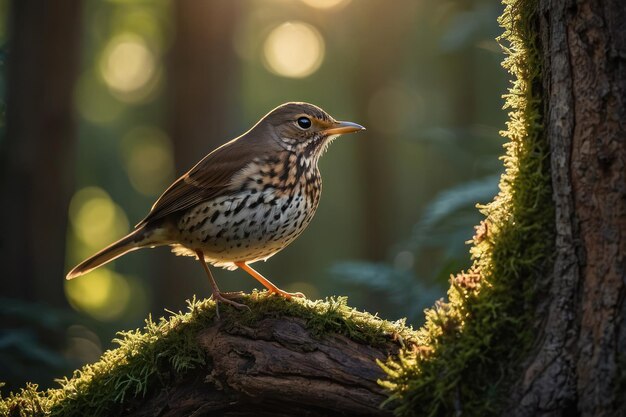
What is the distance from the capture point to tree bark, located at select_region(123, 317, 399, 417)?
3451 mm

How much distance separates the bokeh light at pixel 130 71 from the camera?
2558 cm

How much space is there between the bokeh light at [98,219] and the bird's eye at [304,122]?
73.4ft

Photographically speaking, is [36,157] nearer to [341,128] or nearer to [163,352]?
[341,128]

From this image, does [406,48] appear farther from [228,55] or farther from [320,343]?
[320,343]

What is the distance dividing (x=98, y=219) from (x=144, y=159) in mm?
3107

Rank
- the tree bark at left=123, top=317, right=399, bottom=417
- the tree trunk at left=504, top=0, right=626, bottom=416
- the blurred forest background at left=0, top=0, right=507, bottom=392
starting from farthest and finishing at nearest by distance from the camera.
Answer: the blurred forest background at left=0, top=0, right=507, bottom=392
the tree bark at left=123, top=317, right=399, bottom=417
the tree trunk at left=504, top=0, right=626, bottom=416

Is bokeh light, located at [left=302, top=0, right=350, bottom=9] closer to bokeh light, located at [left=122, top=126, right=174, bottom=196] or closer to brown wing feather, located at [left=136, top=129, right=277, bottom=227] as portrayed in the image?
bokeh light, located at [left=122, top=126, right=174, bottom=196]

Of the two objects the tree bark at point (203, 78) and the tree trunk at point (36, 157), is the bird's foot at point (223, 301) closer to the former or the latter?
the tree trunk at point (36, 157)

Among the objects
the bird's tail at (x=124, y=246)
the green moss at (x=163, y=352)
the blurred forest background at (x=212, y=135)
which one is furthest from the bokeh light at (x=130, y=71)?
the green moss at (x=163, y=352)

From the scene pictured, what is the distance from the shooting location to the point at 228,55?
1105cm

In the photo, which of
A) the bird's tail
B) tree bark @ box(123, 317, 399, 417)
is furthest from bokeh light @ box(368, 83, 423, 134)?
tree bark @ box(123, 317, 399, 417)

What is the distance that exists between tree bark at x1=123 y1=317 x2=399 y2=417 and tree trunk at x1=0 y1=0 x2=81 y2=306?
17.4 feet

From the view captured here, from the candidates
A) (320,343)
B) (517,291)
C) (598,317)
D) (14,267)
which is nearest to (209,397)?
(320,343)

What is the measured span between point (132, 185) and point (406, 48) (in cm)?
1327
